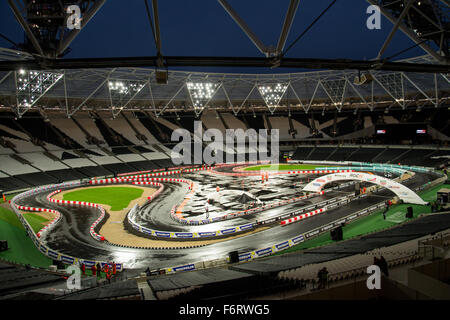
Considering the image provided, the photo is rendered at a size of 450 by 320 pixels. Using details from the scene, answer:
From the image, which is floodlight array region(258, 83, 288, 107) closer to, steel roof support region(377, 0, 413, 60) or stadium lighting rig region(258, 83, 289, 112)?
stadium lighting rig region(258, 83, 289, 112)

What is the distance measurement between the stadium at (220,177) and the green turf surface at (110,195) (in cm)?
32

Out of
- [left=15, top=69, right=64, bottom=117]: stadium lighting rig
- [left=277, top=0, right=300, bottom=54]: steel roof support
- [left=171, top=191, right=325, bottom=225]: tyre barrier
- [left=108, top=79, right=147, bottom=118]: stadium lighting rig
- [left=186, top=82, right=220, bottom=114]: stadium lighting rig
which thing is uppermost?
[left=186, top=82, right=220, bottom=114]: stadium lighting rig

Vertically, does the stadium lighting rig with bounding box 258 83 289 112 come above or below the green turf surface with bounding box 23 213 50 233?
above

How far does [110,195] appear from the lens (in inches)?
1442

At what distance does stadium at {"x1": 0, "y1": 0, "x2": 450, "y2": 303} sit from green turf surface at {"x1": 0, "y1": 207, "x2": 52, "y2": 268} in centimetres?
17

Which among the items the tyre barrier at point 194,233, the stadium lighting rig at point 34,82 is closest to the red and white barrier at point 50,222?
the tyre barrier at point 194,233

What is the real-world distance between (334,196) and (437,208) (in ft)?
33.1

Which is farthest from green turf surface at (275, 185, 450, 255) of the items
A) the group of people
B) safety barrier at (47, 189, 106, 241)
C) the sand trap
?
safety barrier at (47, 189, 106, 241)

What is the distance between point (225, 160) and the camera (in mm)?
69125

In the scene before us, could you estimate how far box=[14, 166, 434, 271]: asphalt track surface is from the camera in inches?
707

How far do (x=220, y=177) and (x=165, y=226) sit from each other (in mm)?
25246

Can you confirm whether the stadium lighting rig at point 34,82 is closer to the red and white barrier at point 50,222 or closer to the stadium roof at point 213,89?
the stadium roof at point 213,89

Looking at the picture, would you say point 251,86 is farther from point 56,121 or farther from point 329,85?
point 56,121

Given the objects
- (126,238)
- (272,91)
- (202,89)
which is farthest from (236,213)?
(272,91)
